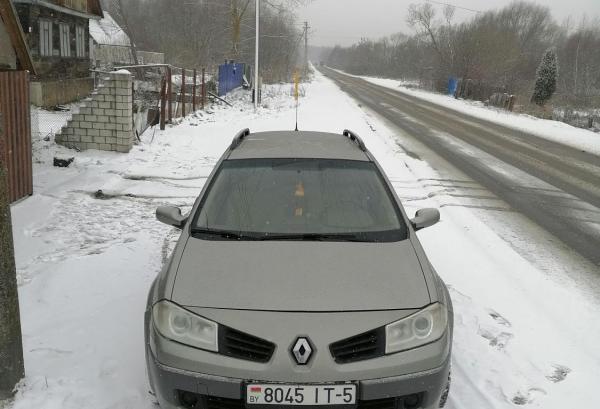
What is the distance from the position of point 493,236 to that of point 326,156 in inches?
146

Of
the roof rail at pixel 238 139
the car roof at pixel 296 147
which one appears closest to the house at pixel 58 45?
the roof rail at pixel 238 139

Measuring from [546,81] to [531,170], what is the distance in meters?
23.8

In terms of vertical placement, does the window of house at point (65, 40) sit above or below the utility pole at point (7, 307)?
above

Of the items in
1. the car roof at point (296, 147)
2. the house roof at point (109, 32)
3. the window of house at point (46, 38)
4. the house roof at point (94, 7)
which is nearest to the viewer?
the car roof at point (296, 147)

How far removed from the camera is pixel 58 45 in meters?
21.2

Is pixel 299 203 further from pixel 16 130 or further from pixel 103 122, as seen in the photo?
pixel 103 122

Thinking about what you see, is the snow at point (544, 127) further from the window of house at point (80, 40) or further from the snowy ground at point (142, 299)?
the window of house at point (80, 40)

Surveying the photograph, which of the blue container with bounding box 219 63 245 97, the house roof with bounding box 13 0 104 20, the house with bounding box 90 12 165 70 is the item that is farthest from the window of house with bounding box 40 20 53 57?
the house with bounding box 90 12 165 70

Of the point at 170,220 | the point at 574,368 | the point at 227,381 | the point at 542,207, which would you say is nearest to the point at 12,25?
the point at 170,220

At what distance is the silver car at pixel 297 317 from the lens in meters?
2.50

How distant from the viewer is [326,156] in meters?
4.15

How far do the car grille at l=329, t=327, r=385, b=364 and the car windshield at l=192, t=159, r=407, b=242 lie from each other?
0.87 meters

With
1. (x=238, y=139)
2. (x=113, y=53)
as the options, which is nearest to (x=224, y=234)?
(x=238, y=139)

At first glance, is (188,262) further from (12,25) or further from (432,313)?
(12,25)
